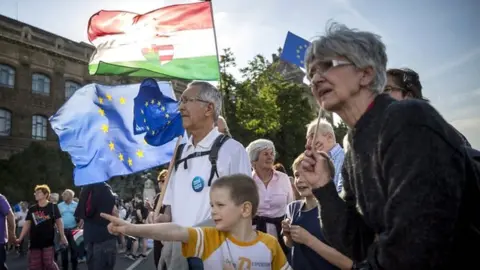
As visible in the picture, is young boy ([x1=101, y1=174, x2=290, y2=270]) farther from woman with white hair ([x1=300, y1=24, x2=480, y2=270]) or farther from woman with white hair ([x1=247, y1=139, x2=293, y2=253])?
woman with white hair ([x1=247, y1=139, x2=293, y2=253])

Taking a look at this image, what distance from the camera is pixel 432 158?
4.57 ft

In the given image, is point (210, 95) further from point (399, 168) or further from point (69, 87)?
point (69, 87)

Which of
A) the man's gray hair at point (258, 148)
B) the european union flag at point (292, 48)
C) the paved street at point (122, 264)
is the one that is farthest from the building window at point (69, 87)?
the man's gray hair at point (258, 148)

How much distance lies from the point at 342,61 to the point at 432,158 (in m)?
0.67

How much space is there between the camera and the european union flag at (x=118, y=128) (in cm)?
466

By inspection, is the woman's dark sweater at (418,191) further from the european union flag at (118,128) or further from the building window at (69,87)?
the building window at (69,87)

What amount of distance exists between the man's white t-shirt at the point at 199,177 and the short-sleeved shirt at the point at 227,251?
0.44m

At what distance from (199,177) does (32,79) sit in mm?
38570

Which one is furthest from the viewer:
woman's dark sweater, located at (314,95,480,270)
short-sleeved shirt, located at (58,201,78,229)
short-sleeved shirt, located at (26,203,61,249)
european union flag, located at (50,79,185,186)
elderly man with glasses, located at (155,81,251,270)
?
short-sleeved shirt, located at (58,201,78,229)

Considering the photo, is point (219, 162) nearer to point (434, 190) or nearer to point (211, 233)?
point (211, 233)

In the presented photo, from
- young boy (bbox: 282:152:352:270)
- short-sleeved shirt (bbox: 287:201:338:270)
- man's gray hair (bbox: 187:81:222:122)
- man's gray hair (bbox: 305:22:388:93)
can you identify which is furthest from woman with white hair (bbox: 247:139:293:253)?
man's gray hair (bbox: 305:22:388:93)

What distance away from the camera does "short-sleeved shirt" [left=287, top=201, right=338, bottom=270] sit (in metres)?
3.47

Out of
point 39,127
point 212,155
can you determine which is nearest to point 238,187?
point 212,155

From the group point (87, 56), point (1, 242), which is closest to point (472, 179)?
point (1, 242)
